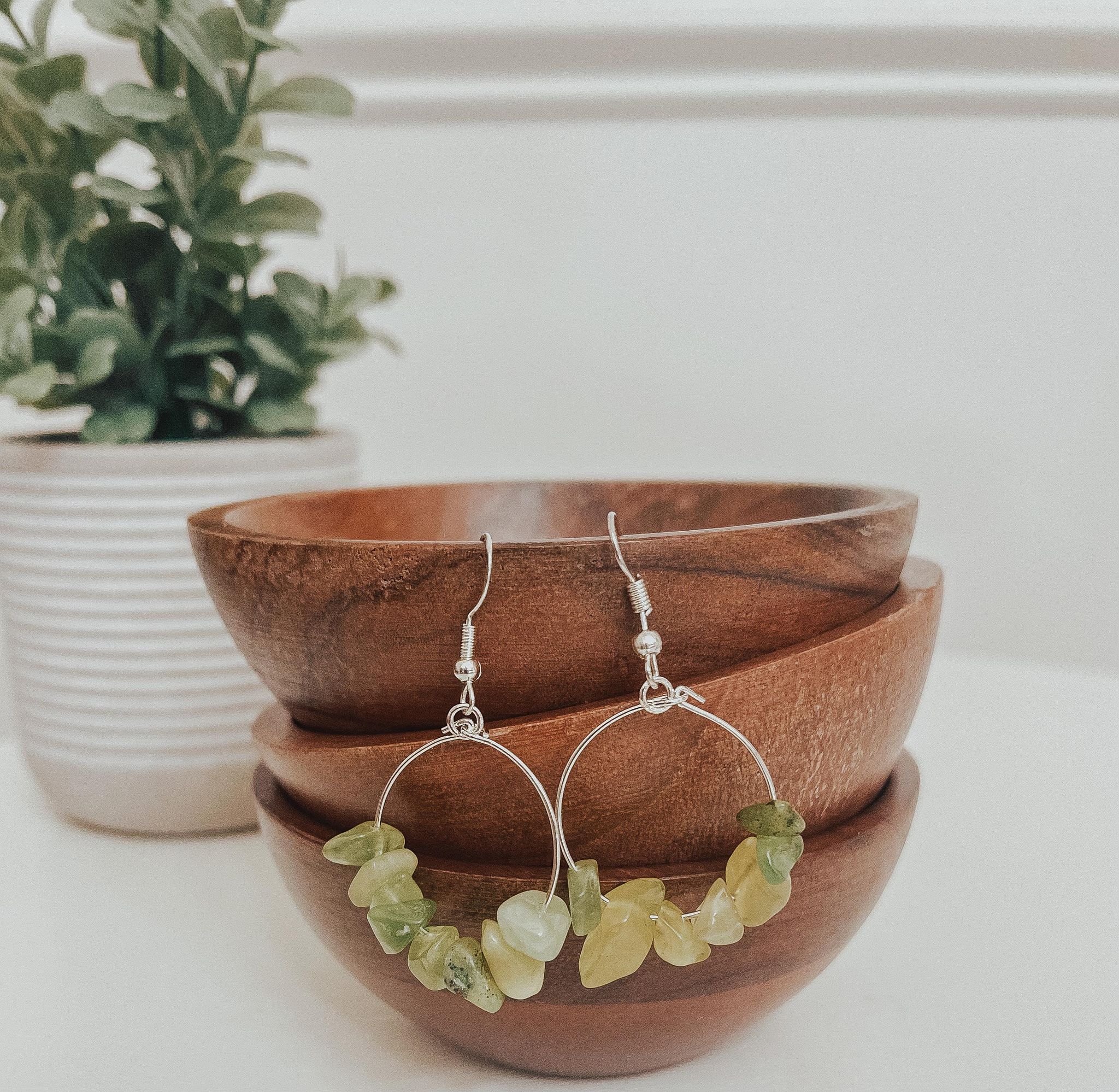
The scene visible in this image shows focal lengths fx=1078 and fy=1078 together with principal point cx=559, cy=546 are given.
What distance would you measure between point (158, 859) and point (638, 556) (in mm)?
450

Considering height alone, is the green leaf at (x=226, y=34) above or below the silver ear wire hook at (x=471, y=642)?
above

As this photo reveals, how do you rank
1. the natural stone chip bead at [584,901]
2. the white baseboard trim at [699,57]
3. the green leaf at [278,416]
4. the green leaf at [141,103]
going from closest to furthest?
the natural stone chip bead at [584,901]
the green leaf at [141,103]
the green leaf at [278,416]
the white baseboard trim at [699,57]

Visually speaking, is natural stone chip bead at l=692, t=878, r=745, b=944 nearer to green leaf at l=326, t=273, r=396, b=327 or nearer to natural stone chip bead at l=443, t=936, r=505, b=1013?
natural stone chip bead at l=443, t=936, r=505, b=1013

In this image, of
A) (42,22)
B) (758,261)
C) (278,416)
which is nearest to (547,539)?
(278,416)

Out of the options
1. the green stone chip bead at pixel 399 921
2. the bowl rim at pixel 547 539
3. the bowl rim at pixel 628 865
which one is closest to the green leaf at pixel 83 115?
the bowl rim at pixel 547 539

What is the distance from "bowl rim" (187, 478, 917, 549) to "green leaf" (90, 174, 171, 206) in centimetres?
24

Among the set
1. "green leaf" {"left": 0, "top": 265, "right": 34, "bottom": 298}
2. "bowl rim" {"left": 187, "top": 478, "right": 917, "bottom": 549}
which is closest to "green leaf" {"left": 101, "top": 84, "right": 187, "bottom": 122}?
"green leaf" {"left": 0, "top": 265, "right": 34, "bottom": 298}

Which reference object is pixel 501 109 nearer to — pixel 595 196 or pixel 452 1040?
pixel 595 196

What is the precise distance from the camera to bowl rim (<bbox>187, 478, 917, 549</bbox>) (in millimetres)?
352

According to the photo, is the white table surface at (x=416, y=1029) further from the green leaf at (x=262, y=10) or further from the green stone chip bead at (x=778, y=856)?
the green leaf at (x=262, y=10)

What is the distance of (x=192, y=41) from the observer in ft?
2.03

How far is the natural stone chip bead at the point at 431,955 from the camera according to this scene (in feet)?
1.14

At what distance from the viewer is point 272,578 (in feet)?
1.24

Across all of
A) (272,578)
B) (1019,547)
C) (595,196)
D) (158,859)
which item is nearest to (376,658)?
(272,578)
